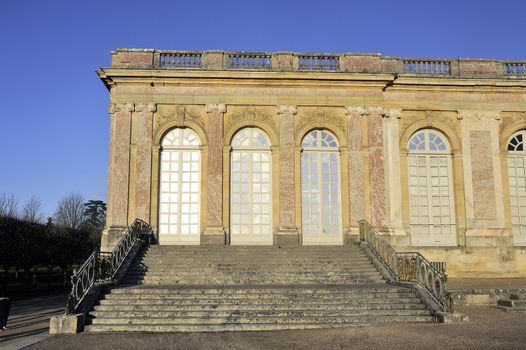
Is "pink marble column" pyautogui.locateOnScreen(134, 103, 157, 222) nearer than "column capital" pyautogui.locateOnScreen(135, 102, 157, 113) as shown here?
Yes

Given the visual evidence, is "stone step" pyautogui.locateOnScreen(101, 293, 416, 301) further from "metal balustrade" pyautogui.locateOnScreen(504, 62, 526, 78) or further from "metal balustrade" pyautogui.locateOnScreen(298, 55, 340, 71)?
"metal balustrade" pyautogui.locateOnScreen(504, 62, 526, 78)

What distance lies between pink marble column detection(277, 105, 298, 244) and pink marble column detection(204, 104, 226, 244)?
6.42ft

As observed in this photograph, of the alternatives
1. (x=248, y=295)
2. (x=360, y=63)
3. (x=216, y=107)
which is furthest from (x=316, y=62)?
(x=248, y=295)

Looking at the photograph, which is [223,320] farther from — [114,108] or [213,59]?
[213,59]

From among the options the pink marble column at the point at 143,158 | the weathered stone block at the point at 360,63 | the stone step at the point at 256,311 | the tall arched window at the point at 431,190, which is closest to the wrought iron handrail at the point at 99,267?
the stone step at the point at 256,311

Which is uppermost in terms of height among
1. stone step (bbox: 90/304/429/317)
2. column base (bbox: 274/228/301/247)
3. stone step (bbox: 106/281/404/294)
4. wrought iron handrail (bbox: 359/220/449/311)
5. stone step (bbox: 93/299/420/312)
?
column base (bbox: 274/228/301/247)

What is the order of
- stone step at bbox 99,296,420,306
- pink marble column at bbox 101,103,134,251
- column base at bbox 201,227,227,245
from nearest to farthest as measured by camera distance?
stone step at bbox 99,296,420,306
pink marble column at bbox 101,103,134,251
column base at bbox 201,227,227,245

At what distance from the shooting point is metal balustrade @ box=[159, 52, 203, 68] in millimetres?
17391

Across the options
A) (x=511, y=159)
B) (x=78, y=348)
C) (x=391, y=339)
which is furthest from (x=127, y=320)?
(x=511, y=159)

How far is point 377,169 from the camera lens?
55.7 feet

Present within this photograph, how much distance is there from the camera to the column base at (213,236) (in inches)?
635

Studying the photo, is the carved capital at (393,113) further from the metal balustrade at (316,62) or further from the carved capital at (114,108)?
the carved capital at (114,108)

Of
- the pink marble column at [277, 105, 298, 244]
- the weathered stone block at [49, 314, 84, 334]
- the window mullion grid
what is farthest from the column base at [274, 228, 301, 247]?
the weathered stone block at [49, 314, 84, 334]

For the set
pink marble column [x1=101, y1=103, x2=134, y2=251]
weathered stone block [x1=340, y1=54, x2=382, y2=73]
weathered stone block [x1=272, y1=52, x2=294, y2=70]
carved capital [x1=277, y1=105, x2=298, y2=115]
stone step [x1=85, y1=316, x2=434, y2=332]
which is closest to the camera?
stone step [x1=85, y1=316, x2=434, y2=332]
